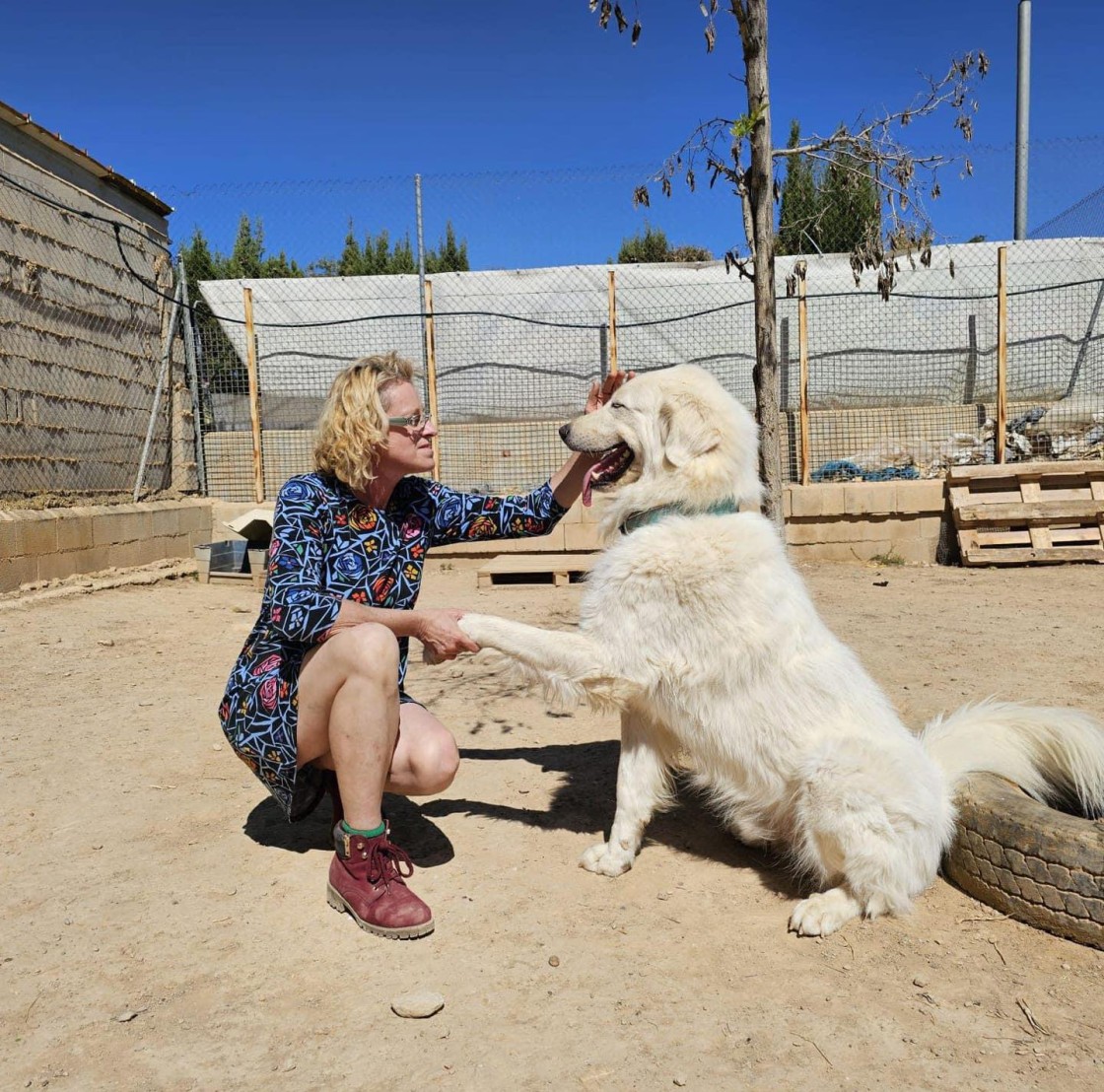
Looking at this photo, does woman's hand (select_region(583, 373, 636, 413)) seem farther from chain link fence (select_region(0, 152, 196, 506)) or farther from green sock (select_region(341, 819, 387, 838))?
chain link fence (select_region(0, 152, 196, 506))

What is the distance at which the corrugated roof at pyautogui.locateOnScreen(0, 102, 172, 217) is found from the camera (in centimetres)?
777

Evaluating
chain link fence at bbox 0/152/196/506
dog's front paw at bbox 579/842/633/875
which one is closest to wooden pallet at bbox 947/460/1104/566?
dog's front paw at bbox 579/842/633/875

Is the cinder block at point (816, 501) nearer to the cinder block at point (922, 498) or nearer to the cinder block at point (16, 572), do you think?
the cinder block at point (922, 498)

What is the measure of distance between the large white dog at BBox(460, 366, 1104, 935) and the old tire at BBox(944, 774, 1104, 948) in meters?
0.08

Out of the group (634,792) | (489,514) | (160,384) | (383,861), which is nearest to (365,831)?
(383,861)

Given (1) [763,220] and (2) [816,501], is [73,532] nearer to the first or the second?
(1) [763,220]

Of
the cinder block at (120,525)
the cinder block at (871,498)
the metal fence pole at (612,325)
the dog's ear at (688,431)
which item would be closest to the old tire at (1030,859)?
the dog's ear at (688,431)

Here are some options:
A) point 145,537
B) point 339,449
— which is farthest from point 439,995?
point 145,537

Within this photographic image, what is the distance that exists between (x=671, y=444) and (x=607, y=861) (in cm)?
130

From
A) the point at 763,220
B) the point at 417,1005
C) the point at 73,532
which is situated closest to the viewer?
the point at 417,1005

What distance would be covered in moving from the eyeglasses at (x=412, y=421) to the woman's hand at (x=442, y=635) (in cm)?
59

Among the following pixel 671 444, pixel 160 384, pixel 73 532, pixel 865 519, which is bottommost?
pixel 865 519

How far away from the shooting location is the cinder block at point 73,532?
755cm

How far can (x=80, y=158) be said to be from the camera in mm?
8844
